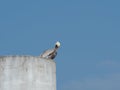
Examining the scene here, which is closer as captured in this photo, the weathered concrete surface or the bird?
the weathered concrete surface

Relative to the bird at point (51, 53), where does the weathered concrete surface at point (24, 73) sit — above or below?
below

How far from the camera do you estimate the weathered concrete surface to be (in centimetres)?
1894

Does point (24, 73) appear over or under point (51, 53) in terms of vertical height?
under

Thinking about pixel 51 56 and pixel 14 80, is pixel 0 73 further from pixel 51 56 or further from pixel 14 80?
pixel 51 56

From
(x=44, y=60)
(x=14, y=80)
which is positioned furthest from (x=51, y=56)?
(x=14, y=80)

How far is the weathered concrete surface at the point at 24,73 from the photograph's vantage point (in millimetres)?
18938

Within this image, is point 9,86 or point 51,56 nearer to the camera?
point 9,86

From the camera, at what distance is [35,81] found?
1908 centimetres

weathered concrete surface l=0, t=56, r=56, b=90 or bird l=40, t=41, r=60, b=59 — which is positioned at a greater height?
bird l=40, t=41, r=60, b=59

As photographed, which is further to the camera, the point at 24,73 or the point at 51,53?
the point at 51,53

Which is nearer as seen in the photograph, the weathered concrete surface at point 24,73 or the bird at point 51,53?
the weathered concrete surface at point 24,73

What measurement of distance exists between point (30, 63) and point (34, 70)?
317 mm

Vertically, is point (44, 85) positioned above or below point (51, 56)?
below

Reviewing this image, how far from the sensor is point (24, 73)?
1903 cm
